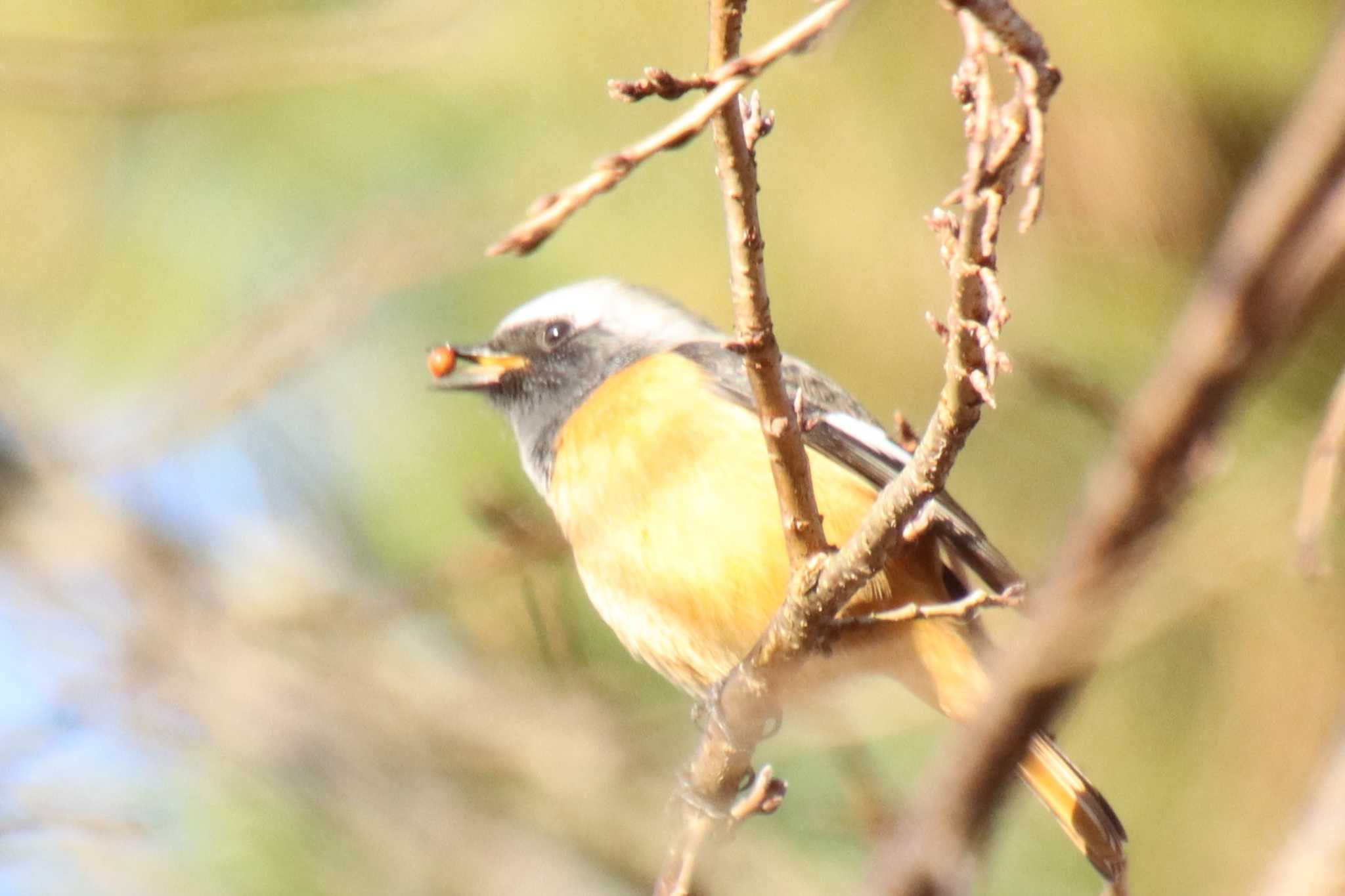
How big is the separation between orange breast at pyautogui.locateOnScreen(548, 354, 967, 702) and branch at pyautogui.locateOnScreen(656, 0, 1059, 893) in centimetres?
43

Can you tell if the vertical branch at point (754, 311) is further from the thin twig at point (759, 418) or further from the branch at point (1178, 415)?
the branch at point (1178, 415)

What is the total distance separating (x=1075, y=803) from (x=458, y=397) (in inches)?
149

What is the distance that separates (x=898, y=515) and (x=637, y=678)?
415 cm

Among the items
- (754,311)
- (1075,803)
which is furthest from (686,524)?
(754,311)

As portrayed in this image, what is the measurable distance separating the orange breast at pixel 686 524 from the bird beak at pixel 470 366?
25.7 inches

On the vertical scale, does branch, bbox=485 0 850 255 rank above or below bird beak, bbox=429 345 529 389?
above

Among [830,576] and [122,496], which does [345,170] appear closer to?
[122,496]

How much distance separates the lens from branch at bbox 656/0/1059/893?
2070mm

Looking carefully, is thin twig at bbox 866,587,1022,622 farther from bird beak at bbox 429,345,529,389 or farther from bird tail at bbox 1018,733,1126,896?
bird beak at bbox 429,345,529,389

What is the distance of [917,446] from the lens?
2664 millimetres

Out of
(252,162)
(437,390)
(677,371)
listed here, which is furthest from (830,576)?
(252,162)

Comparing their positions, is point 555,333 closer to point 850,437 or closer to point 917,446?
point 850,437

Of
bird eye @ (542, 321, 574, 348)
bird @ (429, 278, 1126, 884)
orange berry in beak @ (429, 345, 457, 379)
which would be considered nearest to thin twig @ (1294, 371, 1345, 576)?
bird @ (429, 278, 1126, 884)

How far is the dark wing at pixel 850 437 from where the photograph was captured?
3.82 metres
